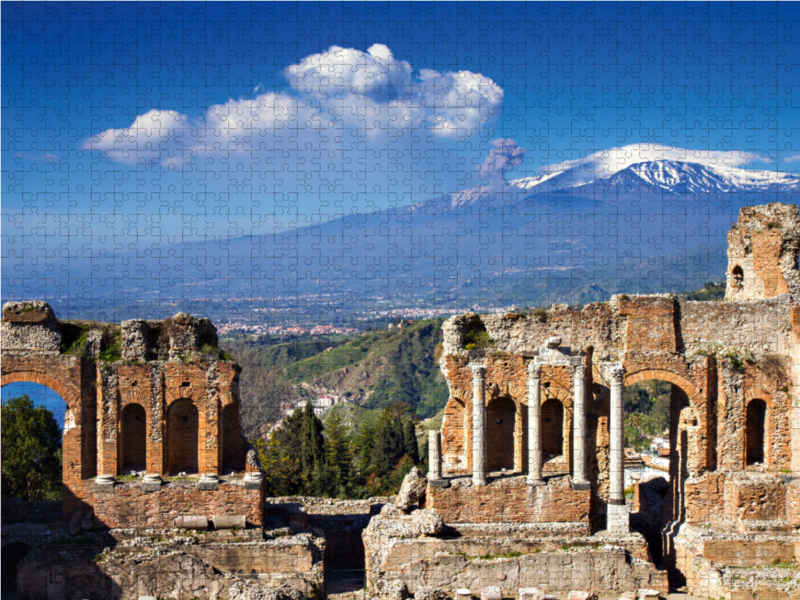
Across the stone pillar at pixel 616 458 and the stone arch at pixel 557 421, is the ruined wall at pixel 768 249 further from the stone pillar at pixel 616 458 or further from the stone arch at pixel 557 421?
the stone arch at pixel 557 421

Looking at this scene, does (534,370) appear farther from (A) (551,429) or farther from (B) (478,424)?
(A) (551,429)

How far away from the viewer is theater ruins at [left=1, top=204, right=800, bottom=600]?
64.8 ft

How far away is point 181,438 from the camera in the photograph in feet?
73.1

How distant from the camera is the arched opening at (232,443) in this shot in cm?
2223

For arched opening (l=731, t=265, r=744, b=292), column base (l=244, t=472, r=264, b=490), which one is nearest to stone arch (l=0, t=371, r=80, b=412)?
column base (l=244, t=472, r=264, b=490)

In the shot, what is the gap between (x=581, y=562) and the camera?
19.9 meters

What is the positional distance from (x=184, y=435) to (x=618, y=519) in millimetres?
11489

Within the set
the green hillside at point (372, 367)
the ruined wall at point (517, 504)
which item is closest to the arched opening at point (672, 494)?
the ruined wall at point (517, 504)

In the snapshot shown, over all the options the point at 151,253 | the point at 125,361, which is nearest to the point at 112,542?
the point at 125,361

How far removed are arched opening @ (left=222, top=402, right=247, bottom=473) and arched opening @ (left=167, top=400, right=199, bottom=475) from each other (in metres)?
0.74

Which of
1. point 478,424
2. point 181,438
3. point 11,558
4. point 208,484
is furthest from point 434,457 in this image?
point 11,558

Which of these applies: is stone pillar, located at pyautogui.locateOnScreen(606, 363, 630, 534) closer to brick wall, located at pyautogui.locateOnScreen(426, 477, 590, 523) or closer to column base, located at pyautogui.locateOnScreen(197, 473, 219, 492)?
brick wall, located at pyautogui.locateOnScreen(426, 477, 590, 523)

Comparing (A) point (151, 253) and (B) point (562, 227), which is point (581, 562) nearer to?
(B) point (562, 227)

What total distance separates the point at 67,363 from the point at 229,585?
693cm
